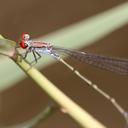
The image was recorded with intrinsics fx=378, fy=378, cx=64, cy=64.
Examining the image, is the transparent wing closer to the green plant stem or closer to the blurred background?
the green plant stem

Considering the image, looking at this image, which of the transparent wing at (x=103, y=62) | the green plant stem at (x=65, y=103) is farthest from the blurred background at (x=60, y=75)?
the green plant stem at (x=65, y=103)

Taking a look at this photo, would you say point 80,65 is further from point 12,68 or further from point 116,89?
point 12,68

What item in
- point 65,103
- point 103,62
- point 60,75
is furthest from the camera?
point 60,75

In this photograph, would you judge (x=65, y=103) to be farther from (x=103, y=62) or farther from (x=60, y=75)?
(x=60, y=75)

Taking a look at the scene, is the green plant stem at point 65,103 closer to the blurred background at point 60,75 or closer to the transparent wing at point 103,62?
the transparent wing at point 103,62

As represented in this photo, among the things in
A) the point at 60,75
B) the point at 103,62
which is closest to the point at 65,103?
the point at 103,62

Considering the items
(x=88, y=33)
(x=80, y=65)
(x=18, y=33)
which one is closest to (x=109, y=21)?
(x=88, y=33)
